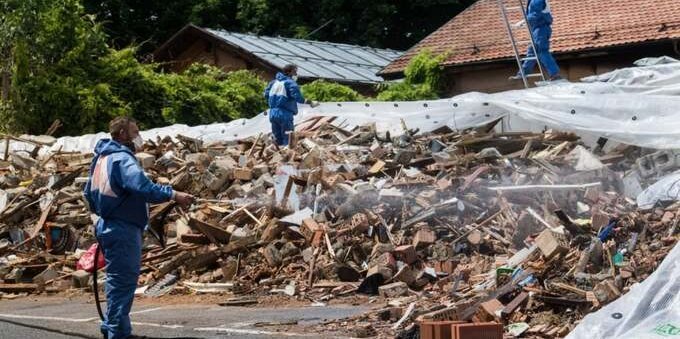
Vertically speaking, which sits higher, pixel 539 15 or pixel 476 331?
pixel 539 15

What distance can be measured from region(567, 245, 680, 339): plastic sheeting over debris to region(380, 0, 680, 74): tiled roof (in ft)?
54.3

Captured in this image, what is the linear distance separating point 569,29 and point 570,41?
936mm

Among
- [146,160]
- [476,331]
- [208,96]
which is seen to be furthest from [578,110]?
[208,96]

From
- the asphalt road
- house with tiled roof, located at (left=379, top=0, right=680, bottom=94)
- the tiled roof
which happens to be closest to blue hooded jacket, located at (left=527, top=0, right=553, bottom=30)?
house with tiled roof, located at (left=379, top=0, right=680, bottom=94)

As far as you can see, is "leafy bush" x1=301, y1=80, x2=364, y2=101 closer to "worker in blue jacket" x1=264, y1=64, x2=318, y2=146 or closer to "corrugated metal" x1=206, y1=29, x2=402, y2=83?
"corrugated metal" x1=206, y1=29, x2=402, y2=83

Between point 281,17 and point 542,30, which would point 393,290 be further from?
point 281,17

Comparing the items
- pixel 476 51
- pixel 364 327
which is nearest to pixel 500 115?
pixel 364 327

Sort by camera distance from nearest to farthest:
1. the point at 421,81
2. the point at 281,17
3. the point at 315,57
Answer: the point at 421,81 < the point at 315,57 < the point at 281,17

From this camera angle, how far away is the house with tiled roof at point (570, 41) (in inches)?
874

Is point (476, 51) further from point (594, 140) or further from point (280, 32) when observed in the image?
point (280, 32)

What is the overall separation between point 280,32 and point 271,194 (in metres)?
29.5

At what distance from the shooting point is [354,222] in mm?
10664

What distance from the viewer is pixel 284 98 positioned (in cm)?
1513

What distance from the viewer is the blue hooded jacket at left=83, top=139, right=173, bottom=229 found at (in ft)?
23.2
